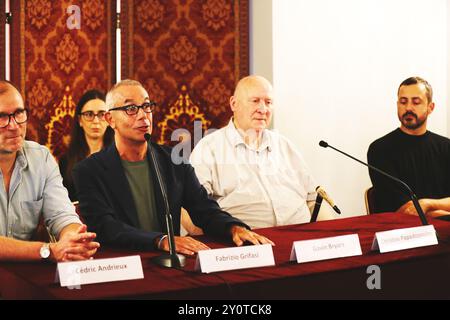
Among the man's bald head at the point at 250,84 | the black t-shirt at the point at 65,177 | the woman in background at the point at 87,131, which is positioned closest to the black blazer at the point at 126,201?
the man's bald head at the point at 250,84

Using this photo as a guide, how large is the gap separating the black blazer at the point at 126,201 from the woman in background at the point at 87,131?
1236mm

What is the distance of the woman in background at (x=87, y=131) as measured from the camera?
4.18 meters

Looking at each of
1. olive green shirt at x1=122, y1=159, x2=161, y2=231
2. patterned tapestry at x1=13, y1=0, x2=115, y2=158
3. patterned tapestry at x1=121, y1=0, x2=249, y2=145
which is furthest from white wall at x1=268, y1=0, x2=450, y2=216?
olive green shirt at x1=122, y1=159, x2=161, y2=231

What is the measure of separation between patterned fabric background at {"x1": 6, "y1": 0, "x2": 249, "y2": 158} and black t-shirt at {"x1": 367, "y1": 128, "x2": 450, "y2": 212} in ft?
3.59

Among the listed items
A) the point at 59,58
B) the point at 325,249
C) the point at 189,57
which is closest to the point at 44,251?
the point at 325,249

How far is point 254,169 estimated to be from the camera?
361cm

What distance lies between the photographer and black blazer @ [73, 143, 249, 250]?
260 cm

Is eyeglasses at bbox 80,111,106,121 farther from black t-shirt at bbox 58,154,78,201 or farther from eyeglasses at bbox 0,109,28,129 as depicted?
eyeglasses at bbox 0,109,28,129

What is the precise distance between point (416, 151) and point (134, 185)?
2.24 meters

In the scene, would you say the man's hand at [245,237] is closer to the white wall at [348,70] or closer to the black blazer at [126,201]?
the black blazer at [126,201]

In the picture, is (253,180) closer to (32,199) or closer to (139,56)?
(32,199)
